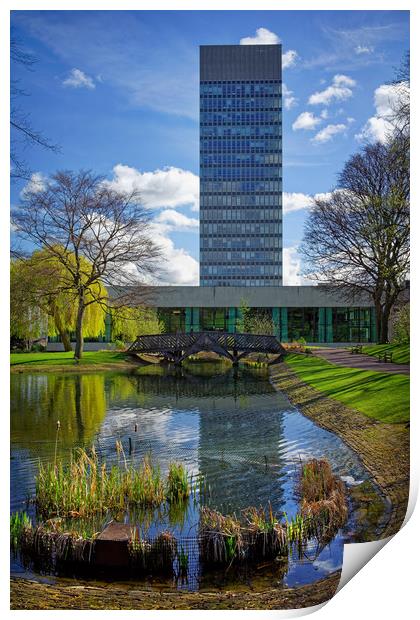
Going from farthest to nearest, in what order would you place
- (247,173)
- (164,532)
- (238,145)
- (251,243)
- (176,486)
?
(251,243) < (247,173) < (238,145) < (176,486) < (164,532)

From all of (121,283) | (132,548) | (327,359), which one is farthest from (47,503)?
(121,283)

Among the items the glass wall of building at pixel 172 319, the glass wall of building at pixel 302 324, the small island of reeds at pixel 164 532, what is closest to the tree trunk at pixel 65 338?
the glass wall of building at pixel 172 319

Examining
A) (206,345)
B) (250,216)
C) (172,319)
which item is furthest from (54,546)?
(250,216)

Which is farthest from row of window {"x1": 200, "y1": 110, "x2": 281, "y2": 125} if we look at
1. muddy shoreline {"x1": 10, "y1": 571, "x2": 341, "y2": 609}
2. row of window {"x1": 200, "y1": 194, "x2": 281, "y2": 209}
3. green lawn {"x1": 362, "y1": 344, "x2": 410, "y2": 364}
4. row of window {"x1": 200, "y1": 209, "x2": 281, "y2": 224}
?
muddy shoreline {"x1": 10, "y1": 571, "x2": 341, "y2": 609}

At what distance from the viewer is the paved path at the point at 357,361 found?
8.11 metres

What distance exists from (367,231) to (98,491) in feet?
19.0

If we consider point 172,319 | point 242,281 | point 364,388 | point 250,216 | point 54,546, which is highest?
point 250,216

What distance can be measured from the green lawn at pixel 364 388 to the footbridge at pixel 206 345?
1342 mm

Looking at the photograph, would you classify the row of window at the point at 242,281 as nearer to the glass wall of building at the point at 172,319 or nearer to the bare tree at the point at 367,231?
the glass wall of building at the point at 172,319

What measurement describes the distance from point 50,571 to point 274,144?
1039 cm

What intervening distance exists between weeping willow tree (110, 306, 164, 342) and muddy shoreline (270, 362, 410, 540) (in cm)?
389

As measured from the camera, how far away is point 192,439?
877 centimetres

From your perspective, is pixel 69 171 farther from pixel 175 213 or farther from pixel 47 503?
pixel 47 503

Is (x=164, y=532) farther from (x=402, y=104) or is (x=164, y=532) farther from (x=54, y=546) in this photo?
(x=402, y=104)
